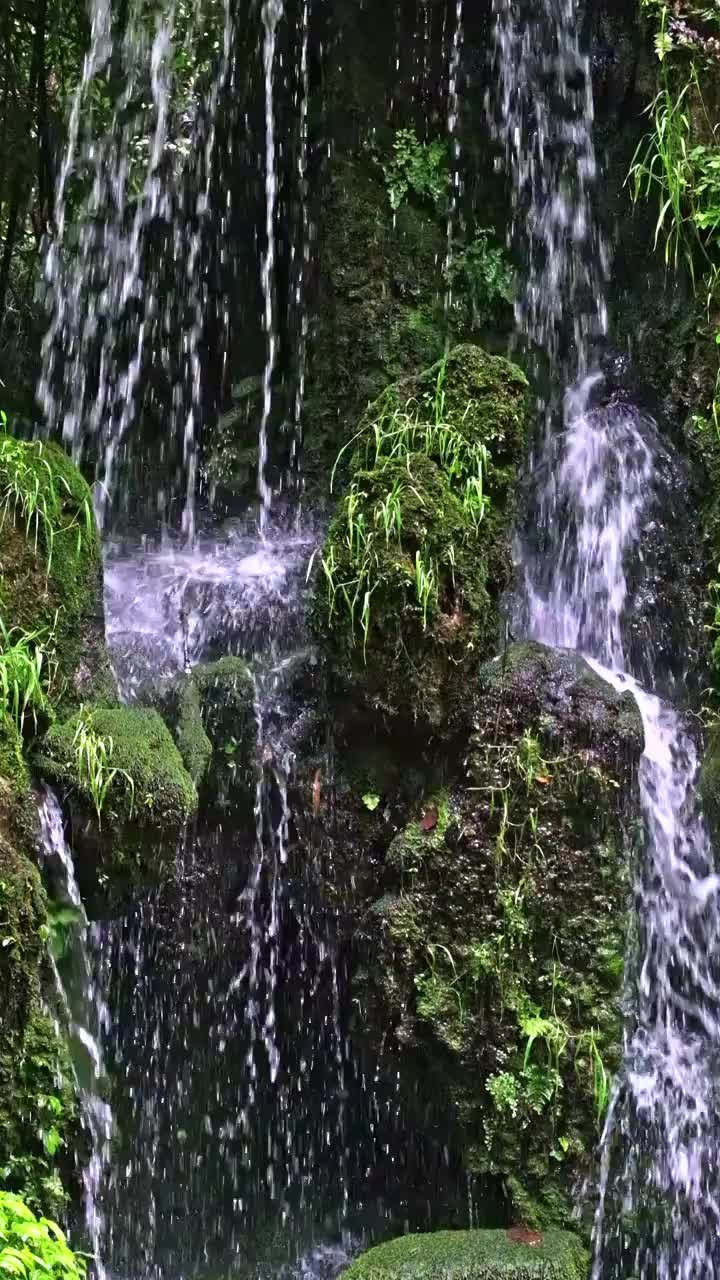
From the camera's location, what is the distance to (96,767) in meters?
4.27

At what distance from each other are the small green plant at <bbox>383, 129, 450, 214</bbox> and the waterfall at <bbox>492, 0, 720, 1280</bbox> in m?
0.51

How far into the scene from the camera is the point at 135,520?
7.91m

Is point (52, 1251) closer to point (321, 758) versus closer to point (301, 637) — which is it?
point (321, 758)

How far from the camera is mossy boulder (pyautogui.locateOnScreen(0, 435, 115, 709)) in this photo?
452cm

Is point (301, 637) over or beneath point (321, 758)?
over

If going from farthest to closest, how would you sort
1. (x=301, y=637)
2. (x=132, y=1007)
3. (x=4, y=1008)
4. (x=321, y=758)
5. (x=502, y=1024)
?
(x=301, y=637) → (x=132, y=1007) → (x=321, y=758) → (x=502, y=1024) → (x=4, y=1008)

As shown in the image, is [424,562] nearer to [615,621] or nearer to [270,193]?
[615,621]

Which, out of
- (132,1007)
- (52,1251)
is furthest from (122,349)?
(52,1251)

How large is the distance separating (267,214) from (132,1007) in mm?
5226

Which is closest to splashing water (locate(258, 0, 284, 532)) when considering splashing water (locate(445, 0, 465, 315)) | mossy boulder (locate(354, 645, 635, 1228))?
splashing water (locate(445, 0, 465, 315))

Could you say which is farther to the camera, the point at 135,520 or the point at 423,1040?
the point at 135,520

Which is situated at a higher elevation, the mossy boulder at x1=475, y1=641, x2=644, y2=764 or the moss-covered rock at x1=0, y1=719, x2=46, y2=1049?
the mossy boulder at x1=475, y1=641, x2=644, y2=764

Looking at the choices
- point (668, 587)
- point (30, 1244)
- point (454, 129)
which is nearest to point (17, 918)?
point (30, 1244)

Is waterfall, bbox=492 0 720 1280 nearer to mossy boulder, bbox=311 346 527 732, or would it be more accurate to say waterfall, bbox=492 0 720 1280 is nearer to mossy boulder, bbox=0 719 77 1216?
mossy boulder, bbox=311 346 527 732
